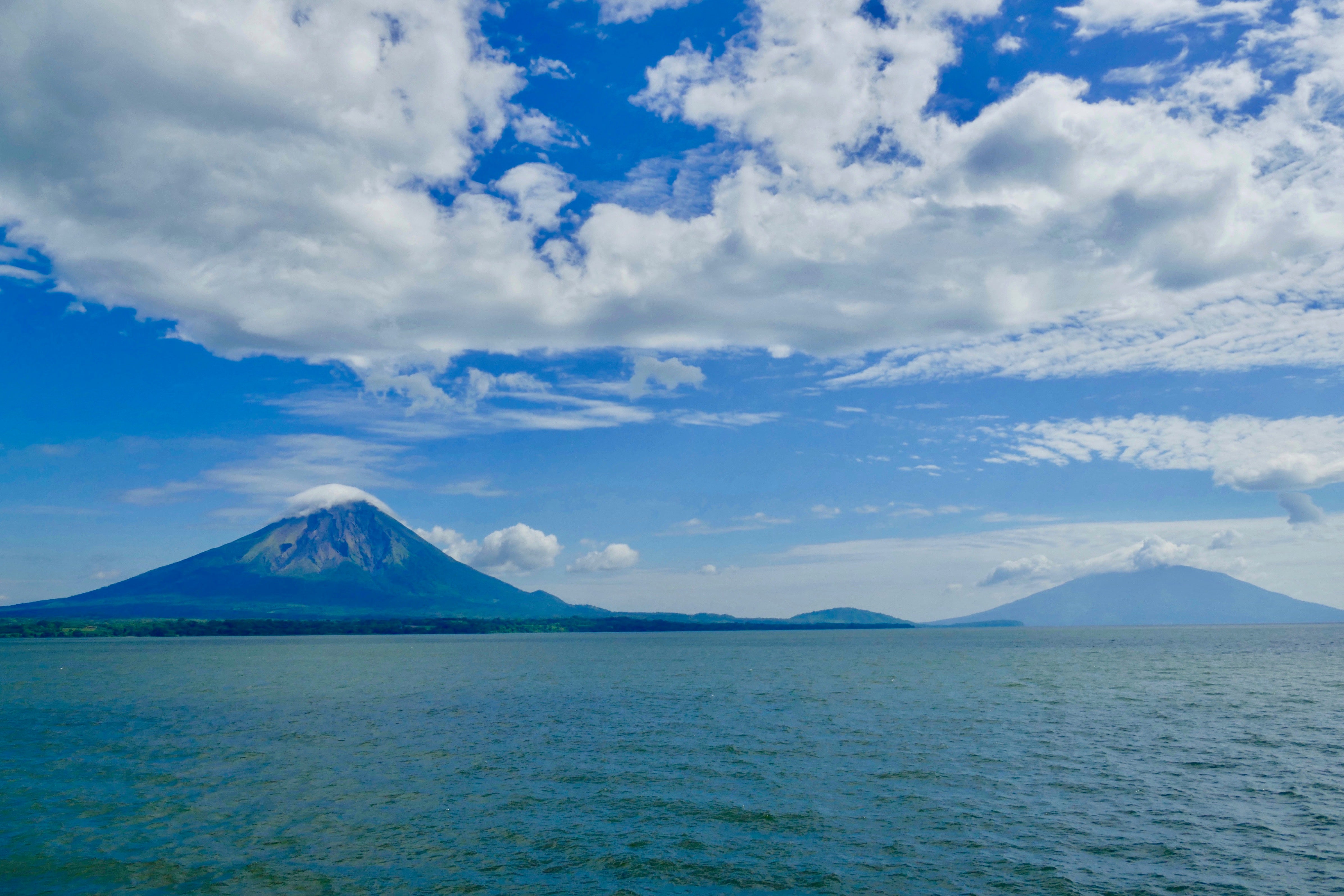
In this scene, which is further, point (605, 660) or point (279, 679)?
point (605, 660)

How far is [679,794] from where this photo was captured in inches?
1630

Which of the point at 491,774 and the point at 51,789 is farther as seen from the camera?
the point at 491,774

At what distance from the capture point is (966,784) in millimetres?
42688

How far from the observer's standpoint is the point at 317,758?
5150 centimetres

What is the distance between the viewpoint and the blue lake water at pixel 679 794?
29.2 meters

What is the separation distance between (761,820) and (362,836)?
1834 centimetres

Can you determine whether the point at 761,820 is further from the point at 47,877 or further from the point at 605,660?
the point at 605,660

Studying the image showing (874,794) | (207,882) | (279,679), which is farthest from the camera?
(279,679)

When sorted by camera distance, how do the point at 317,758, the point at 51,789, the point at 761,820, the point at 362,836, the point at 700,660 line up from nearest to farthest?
1. the point at 362,836
2. the point at 761,820
3. the point at 51,789
4. the point at 317,758
5. the point at 700,660

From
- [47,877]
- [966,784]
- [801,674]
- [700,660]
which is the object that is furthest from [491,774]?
[700,660]

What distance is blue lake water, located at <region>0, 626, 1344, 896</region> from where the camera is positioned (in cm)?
2917

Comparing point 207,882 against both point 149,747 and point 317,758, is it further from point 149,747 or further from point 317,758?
point 149,747

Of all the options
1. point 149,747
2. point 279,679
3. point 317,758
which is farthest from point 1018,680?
point 279,679

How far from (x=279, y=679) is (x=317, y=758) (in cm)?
7823
